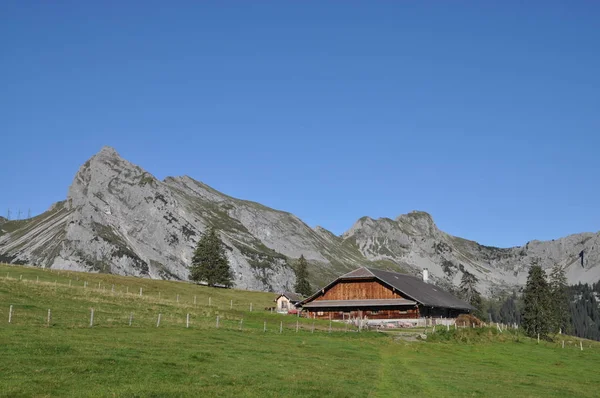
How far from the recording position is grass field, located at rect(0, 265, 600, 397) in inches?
893

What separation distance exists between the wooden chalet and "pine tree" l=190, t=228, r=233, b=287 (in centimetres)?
4547

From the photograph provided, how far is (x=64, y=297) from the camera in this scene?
60.6m

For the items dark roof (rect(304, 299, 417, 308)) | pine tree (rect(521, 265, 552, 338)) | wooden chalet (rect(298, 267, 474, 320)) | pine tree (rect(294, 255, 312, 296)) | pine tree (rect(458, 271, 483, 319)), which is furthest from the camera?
pine tree (rect(294, 255, 312, 296))

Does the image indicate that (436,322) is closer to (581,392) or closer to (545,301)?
(545,301)

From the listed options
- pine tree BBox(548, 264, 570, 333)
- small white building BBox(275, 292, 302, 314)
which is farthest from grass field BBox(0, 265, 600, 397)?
pine tree BBox(548, 264, 570, 333)

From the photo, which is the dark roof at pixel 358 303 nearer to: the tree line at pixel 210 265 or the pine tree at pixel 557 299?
the pine tree at pixel 557 299

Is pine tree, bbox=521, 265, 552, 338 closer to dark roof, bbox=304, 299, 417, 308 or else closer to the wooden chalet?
the wooden chalet

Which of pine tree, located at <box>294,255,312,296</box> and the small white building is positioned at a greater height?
pine tree, located at <box>294,255,312,296</box>

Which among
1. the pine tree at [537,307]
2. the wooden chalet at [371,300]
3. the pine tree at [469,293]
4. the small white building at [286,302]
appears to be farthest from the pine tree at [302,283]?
the pine tree at [537,307]

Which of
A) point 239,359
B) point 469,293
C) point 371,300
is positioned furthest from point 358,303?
point 469,293

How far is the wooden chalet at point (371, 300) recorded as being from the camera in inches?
3083

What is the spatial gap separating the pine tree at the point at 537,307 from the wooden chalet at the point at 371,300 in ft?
60.0

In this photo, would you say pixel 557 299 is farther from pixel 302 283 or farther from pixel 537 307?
pixel 302 283

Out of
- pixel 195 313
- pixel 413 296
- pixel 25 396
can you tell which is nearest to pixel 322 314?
pixel 413 296
